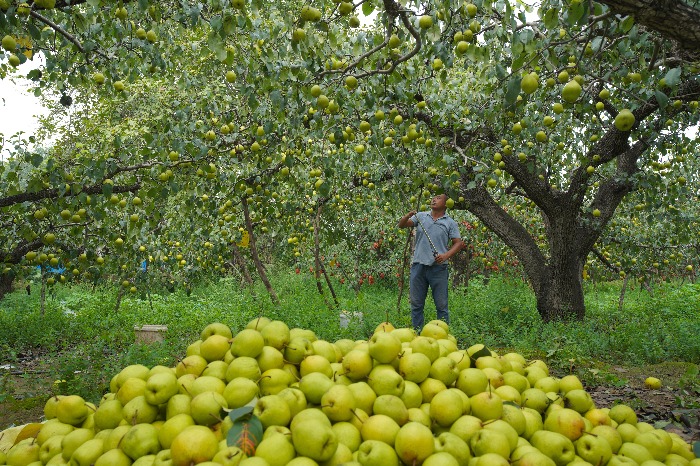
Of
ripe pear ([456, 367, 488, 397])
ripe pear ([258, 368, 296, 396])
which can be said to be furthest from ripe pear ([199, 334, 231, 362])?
ripe pear ([456, 367, 488, 397])

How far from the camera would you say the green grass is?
4.71 m

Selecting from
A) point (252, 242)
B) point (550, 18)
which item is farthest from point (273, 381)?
point (252, 242)

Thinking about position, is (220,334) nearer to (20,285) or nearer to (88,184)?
(88,184)

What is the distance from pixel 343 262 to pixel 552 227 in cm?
610

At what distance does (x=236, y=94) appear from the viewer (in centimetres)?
574

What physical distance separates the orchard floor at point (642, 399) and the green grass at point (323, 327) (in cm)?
30

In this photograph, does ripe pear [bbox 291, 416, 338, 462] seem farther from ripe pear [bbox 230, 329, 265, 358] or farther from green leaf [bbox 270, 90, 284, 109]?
green leaf [bbox 270, 90, 284, 109]

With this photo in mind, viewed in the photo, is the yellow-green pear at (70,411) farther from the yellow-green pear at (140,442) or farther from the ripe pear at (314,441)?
the ripe pear at (314,441)

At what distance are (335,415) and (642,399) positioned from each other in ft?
9.87

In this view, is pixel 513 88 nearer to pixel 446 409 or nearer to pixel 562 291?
pixel 446 409

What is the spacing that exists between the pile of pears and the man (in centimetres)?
399

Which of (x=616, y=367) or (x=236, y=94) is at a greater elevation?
(x=236, y=94)

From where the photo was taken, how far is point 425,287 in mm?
6246

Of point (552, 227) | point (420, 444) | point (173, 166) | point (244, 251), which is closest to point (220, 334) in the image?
point (420, 444)
